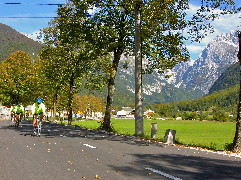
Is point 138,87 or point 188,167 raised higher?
point 138,87

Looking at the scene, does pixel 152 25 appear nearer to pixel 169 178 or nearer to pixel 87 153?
pixel 87 153

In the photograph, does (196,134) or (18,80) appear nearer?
(196,134)

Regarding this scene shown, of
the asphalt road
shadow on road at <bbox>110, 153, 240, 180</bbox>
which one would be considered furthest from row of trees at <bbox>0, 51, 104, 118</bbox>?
shadow on road at <bbox>110, 153, 240, 180</bbox>

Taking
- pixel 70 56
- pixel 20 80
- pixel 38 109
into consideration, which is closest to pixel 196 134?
pixel 70 56

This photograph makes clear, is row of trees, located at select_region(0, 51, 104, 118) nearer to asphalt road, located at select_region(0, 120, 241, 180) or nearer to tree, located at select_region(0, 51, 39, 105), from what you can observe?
tree, located at select_region(0, 51, 39, 105)

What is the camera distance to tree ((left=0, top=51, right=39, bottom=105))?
5634 centimetres

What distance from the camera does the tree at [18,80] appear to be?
56344 mm

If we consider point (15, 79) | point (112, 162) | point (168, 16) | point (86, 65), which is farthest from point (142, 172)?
point (15, 79)

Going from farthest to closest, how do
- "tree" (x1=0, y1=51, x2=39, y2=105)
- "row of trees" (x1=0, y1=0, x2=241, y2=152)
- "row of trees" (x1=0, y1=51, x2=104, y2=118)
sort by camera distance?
"tree" (x1=0, y1=51, x2=39, y2=105)
"row of trees" (x1=0, y1=51, x2=104, y2=118)
"row of trees" (x1=0, y1=0, x2=241, y2=152)

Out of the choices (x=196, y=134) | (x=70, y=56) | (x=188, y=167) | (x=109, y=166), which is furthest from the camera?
(x=196, y=134)

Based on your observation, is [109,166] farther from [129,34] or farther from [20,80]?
[20,80]

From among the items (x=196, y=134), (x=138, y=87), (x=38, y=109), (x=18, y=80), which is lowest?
(x=196, y=134)

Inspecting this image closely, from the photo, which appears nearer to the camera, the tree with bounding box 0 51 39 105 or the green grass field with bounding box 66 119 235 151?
the green grass field with bounding box 66 119 235 151

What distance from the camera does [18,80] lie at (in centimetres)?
5694
